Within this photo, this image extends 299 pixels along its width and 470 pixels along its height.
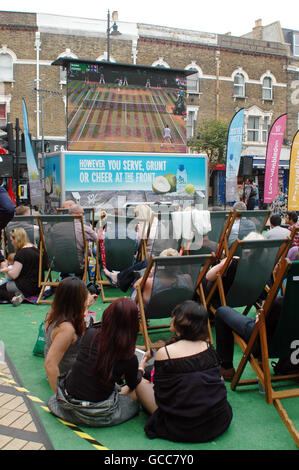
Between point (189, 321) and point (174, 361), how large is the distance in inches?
10.9

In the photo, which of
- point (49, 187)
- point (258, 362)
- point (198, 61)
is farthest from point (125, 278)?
point (198, 61)

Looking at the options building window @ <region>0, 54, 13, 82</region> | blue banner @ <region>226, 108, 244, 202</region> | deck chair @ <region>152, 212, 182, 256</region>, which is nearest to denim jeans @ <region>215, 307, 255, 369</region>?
deck chair @ <region>152, 212, 182, 256</region>

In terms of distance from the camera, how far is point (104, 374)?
3.21 meters

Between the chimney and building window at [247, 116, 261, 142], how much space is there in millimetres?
8680

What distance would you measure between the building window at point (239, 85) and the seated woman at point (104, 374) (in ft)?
107

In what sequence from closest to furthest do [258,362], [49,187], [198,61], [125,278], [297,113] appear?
[258,362], [125,278], [49,187], [198,61], [297,113]

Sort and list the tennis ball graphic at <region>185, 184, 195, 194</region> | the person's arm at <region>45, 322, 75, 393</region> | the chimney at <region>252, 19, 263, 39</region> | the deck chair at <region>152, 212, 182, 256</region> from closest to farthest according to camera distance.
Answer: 1. the person's arm at <region>45, 322, 75, 393</region>
2. the deck chair at <region>152, 212, 182, 256</region>
3. the tennis ball graphic at <region>185, 184, 195, 194</region>
4. the chimney at <region>252, 19, 263, 39</region>

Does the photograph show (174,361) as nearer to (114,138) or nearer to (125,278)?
(125,278)

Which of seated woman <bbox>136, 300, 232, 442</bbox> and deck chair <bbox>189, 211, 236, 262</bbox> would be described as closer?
seated woman <bbox>136, 300, 232, 442</bbox>

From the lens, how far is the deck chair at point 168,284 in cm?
440

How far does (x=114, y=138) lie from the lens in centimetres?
1814

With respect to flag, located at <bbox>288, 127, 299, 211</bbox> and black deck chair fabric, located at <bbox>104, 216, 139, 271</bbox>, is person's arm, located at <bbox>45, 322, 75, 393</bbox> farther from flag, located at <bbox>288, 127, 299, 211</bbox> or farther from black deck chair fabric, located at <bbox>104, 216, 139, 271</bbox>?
flag, located at <bbox>288, 127, 299, 211</bbox>

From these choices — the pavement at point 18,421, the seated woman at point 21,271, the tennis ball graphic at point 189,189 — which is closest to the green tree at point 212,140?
the tennis ball graphic at point 189,189

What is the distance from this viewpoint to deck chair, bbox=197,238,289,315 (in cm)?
459
